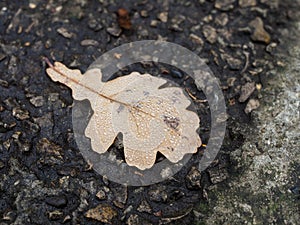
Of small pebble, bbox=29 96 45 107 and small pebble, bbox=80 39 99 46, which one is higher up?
small pebble, bbox=80 39 99 46

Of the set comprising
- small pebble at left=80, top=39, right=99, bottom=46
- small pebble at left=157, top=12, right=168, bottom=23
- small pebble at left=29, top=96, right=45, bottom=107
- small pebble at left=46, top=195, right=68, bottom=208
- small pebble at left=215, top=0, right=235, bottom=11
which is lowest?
small pebble at left=46, top=195, right=68, bottom=208

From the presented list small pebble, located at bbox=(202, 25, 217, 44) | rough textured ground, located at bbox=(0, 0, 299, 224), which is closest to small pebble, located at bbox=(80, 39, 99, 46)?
rough textured ground, located at bbox=(0, 0, 299, 224)

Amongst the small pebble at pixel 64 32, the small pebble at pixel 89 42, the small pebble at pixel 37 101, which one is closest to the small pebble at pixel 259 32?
the small pebble at pixel 89 42

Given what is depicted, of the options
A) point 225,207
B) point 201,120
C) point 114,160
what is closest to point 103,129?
point 114,160

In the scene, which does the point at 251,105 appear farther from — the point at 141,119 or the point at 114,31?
the point at 114,31

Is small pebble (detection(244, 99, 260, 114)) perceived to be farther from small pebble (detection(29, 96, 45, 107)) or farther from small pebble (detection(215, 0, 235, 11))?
small pebble (detection(29, 96, 45, 107))

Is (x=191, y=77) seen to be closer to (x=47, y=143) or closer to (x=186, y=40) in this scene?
(x=186, y=40)

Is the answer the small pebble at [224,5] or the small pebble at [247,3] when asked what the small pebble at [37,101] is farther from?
the small pebble at [247,3]
